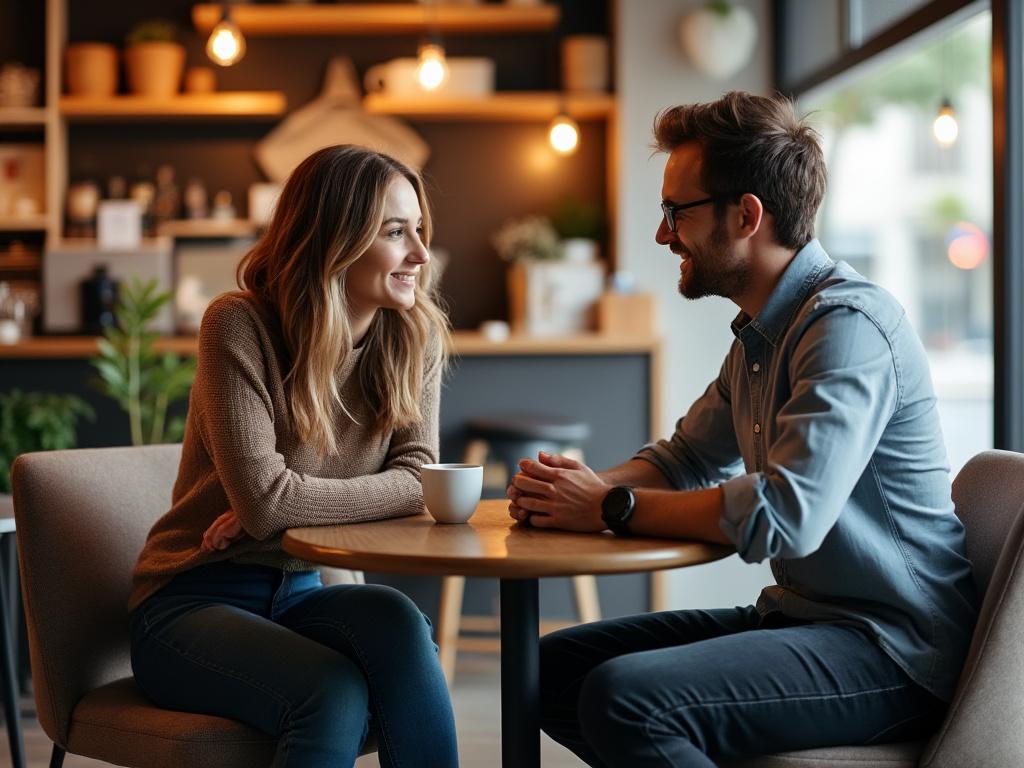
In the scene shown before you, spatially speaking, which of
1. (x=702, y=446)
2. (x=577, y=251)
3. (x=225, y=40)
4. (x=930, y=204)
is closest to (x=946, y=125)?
(x=577, y=251)

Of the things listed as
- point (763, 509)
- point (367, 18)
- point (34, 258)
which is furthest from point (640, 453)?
point (34, 258)

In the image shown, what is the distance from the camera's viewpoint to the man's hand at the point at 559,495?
1691 mm

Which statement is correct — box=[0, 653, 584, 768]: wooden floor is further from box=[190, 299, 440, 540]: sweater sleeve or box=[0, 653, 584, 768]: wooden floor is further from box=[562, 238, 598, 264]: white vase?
box=[562, 238, 598, 264]: white vase

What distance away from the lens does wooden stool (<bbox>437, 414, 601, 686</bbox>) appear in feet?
12.5

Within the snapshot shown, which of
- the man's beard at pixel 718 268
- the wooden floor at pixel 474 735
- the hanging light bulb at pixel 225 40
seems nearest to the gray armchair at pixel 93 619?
the man's beard at pixel 718 268

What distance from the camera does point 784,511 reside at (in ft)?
4.91

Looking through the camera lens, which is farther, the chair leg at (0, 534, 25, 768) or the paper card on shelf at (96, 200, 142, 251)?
the paper card on shelf at (96, 200, 142, 251)

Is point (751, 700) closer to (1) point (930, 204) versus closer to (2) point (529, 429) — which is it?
(2) point (529, 429)

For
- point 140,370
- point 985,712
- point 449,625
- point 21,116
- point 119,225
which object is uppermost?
point 21,116

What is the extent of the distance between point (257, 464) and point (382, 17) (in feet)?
10.8

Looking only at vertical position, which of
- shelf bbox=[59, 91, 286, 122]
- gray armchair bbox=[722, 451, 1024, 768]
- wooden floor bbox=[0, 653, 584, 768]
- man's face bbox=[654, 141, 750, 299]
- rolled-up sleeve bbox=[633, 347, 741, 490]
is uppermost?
shelf bbox=[59, 91, 286, 122]

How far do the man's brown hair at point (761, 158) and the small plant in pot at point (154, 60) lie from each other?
3.41m

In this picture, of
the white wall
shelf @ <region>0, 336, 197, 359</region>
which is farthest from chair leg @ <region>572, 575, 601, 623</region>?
shelf @ <region>0, 336, 197, 359</region>

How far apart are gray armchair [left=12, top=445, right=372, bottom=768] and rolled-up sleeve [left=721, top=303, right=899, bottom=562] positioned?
2.48 feet
